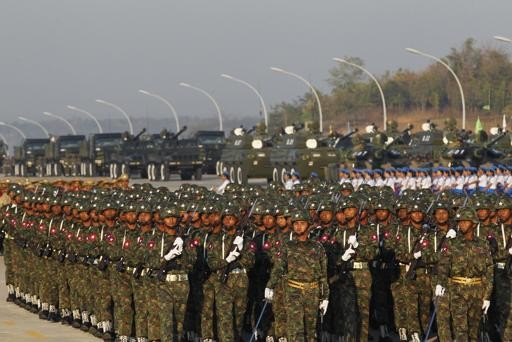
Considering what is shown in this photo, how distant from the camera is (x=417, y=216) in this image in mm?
18969

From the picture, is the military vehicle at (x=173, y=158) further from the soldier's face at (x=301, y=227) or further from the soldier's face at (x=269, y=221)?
the soldier's face at (x=301, y=227)

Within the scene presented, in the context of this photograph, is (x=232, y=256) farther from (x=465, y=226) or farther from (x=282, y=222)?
(x=465, y=226)

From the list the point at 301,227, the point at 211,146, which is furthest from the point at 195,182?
the point at 301,227

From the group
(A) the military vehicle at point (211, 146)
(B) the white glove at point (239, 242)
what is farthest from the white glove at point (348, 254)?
(A) the military vehicle at point (211, 146)

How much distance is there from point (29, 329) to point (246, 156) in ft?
134

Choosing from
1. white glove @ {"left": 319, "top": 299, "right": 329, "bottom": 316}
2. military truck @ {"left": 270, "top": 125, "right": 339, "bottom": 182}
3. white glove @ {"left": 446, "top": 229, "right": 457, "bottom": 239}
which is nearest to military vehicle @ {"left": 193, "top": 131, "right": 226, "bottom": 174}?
military truck @ {"left": 270, "top": 125, "right": 339, "bottom": 182}

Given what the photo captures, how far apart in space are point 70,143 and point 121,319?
232ft

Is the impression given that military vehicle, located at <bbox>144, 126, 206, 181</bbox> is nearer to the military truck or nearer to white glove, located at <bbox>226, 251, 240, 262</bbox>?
the military truck

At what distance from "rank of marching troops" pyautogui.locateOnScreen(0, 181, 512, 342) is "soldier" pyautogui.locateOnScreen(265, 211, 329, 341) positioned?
0.04ft

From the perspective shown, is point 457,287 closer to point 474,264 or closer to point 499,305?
point 474,264

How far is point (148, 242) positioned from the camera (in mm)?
18141

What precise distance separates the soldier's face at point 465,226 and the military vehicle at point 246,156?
4336cm

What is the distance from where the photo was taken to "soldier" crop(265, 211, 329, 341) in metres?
16.6

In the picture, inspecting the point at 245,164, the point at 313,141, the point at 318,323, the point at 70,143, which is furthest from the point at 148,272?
the point at 70,143
